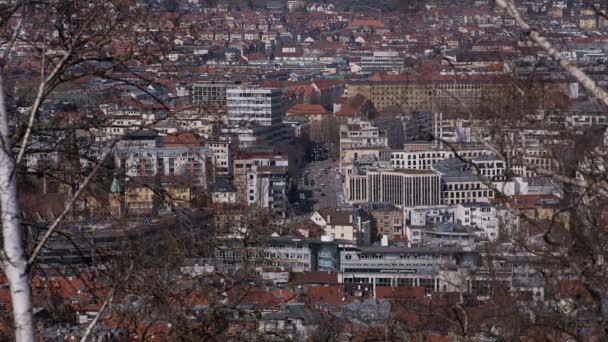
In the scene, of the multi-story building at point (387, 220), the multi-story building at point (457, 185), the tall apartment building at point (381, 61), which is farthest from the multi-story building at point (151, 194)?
the tall apartment building at point (381, 61)

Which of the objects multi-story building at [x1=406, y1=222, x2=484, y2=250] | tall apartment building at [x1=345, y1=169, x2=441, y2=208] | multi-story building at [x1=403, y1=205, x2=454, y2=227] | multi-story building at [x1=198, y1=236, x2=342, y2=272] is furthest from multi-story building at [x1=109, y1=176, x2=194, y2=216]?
tall apartment building at [x1=345, y1=169, x2=441, y2=208]

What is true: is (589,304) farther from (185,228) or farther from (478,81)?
(185,228)

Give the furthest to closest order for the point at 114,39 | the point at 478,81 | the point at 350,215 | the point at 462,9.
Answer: the point at 462,9 → the point at 350,215 → the point at 478,81 → the point at 114,39

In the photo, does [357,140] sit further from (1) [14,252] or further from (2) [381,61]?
(1) [14,252]

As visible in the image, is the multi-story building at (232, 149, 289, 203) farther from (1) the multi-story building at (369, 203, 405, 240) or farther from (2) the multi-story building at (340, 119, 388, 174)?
(1) the multi-story building at (369, 203, 405, 240)

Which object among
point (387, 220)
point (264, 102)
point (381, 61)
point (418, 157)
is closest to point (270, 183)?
point (387, 220)

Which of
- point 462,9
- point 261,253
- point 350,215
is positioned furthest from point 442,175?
point 261,253
